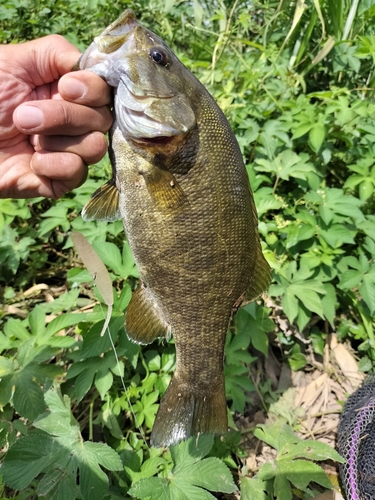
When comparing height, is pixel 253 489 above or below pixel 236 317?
below

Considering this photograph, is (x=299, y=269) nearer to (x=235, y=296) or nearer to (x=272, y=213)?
(x=272, y=213)

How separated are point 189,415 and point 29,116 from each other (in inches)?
52.0

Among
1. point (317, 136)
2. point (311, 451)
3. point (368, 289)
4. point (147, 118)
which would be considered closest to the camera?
point (147, 118)

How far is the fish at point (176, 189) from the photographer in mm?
1306

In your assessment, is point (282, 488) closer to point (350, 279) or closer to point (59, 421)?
point (59, 421)

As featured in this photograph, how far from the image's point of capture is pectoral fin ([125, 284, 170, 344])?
160 cm

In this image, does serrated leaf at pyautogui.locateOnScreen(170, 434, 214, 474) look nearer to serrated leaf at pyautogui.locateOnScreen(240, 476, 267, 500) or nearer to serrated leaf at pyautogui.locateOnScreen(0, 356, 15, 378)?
serrated leaf at pyautogui.locateOnScreen(240, 476, 267, 500)

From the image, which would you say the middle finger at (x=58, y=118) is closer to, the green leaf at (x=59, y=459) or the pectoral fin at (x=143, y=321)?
the pectoral fin at (x=143, y=321)

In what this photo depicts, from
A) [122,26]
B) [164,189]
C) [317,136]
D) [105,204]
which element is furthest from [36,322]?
Answer: [317,136]

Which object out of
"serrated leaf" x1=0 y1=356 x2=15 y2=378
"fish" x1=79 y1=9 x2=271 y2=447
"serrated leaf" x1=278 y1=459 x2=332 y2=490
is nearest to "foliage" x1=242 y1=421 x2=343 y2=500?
"serrated leaf" x1=278 y1=459 x2=332 y2=490

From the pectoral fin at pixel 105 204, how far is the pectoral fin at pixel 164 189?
19cm

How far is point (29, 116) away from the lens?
1.34 metres

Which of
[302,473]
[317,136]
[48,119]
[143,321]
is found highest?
[48,119]

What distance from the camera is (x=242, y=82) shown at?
11.2 feet
